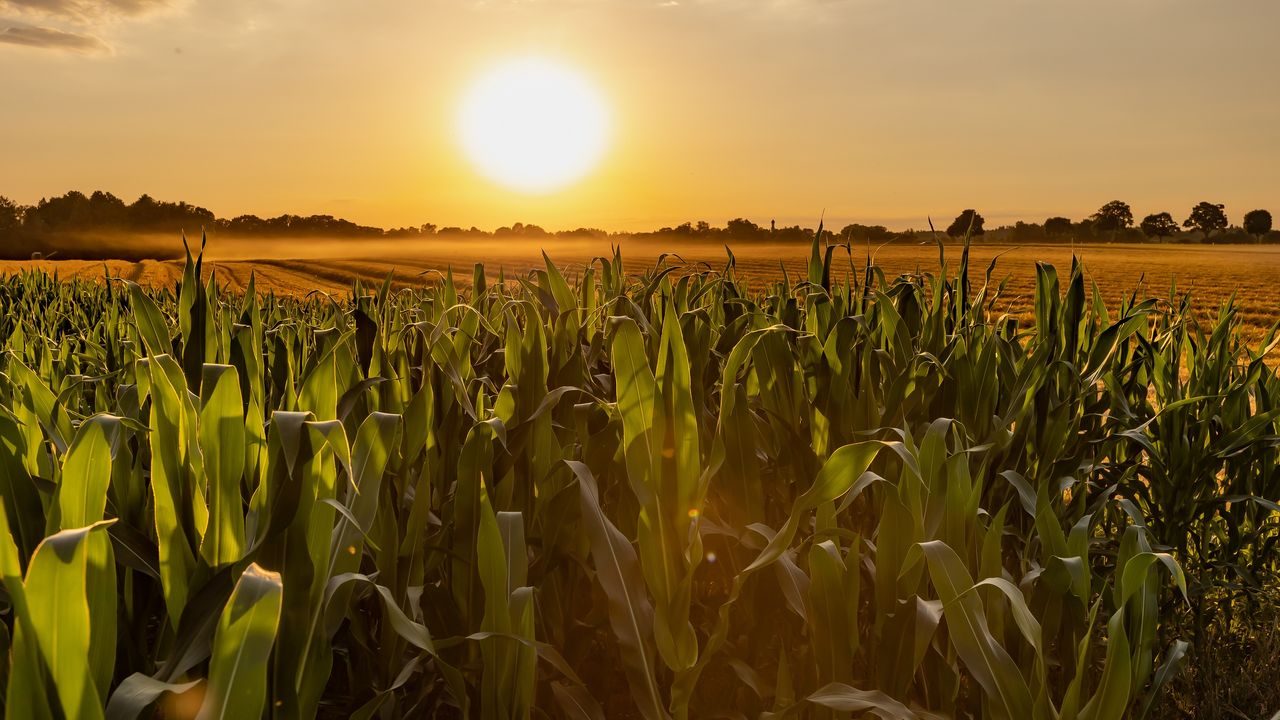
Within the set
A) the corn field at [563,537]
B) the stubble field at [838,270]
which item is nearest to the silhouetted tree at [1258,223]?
the stubble field at [838,270]

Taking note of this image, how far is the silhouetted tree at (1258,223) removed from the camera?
307ft

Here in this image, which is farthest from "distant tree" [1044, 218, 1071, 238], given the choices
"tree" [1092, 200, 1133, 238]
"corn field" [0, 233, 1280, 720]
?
"corn field" [0, 233, 1280, 720]

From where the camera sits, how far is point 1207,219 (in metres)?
98.8

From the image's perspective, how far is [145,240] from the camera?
67.3 meters

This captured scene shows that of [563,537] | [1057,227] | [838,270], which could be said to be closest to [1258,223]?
[1057,227]

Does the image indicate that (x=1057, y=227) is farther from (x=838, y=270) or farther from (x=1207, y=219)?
(x=838, y=270)

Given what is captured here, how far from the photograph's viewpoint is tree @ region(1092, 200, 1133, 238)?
95.0 meters

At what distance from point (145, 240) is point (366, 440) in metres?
77.4

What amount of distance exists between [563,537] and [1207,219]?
391ft

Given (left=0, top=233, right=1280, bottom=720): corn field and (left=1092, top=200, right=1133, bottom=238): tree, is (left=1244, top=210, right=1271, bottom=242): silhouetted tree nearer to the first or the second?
(left=1092, top=200, right=1133, bottom=238): tree

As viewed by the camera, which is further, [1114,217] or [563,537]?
[1114,217]

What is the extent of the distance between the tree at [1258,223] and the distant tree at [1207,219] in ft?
8.15

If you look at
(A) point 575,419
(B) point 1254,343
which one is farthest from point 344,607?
(B) point 1254,343

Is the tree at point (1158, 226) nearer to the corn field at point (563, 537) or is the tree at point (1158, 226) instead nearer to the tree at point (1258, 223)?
the tree at point (1258, 223)
